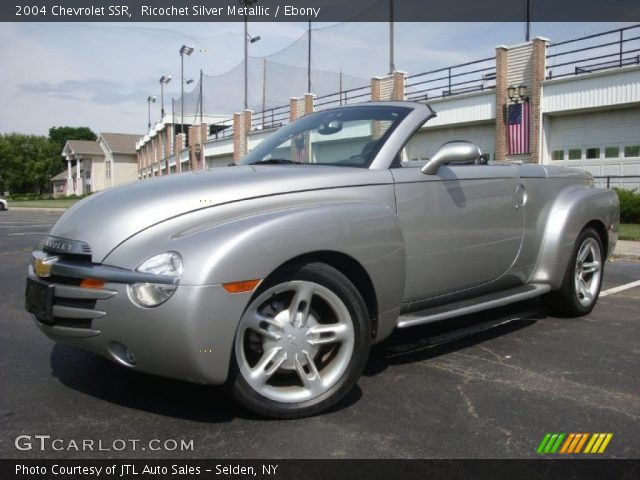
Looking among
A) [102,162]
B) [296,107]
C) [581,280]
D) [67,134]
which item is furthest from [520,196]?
[67,134]

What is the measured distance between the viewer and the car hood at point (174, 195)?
2957 millimetres

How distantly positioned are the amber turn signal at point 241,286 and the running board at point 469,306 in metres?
1.04

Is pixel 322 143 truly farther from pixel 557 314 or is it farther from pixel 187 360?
pixel 557 314

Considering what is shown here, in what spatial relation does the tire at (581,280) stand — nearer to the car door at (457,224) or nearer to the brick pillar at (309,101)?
the car door at (457,224)

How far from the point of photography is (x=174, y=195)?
3.07m

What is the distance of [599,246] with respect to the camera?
546 centimetres

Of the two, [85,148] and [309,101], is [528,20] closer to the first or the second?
[309,101]

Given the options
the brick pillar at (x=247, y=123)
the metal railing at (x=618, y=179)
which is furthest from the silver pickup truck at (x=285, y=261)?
the brick pillar at (x=247, y=123)

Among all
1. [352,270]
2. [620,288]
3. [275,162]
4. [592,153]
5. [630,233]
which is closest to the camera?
[352,270]

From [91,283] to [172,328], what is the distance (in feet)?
1.56

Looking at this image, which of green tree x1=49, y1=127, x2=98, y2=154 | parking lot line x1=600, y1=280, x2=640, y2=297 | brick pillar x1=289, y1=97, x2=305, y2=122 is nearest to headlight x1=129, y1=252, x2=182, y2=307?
parking lot line x1=600, y1=280, x2=640, y2=297

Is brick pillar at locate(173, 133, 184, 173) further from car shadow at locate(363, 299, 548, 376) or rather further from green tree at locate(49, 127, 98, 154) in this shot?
green tree at locate(49, 127, 98, 154)

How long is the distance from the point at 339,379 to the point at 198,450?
2.66 feet

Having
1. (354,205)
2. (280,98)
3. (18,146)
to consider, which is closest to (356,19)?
(280,98)
